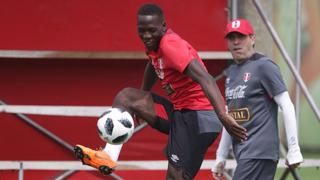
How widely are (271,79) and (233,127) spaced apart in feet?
1.70

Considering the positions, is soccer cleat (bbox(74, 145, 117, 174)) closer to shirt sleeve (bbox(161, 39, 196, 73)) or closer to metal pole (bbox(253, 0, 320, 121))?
shirt sleeve (bbox(161, 39, 196, 73))

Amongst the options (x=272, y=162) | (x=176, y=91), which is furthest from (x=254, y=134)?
(x=176, y=91)

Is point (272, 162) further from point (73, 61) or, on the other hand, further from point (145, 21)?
point (73, 61)

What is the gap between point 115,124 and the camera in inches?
224

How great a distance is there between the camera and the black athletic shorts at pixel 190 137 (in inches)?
229

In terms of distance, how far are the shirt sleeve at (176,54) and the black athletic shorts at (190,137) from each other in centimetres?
41

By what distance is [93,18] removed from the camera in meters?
7.77

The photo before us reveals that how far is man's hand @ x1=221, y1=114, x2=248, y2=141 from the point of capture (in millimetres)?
5297

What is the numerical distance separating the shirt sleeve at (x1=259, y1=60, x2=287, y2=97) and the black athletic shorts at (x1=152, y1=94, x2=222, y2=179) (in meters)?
0.45

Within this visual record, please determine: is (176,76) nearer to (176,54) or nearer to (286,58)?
(176,54)

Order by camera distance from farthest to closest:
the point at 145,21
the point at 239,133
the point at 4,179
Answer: the point at 4,179 < the point at 145,21 < the point at 239,133

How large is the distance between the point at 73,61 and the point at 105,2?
2.10 feet

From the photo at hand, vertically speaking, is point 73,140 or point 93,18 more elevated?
point 93,18

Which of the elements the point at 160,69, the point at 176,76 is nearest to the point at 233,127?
the point at 176,76
